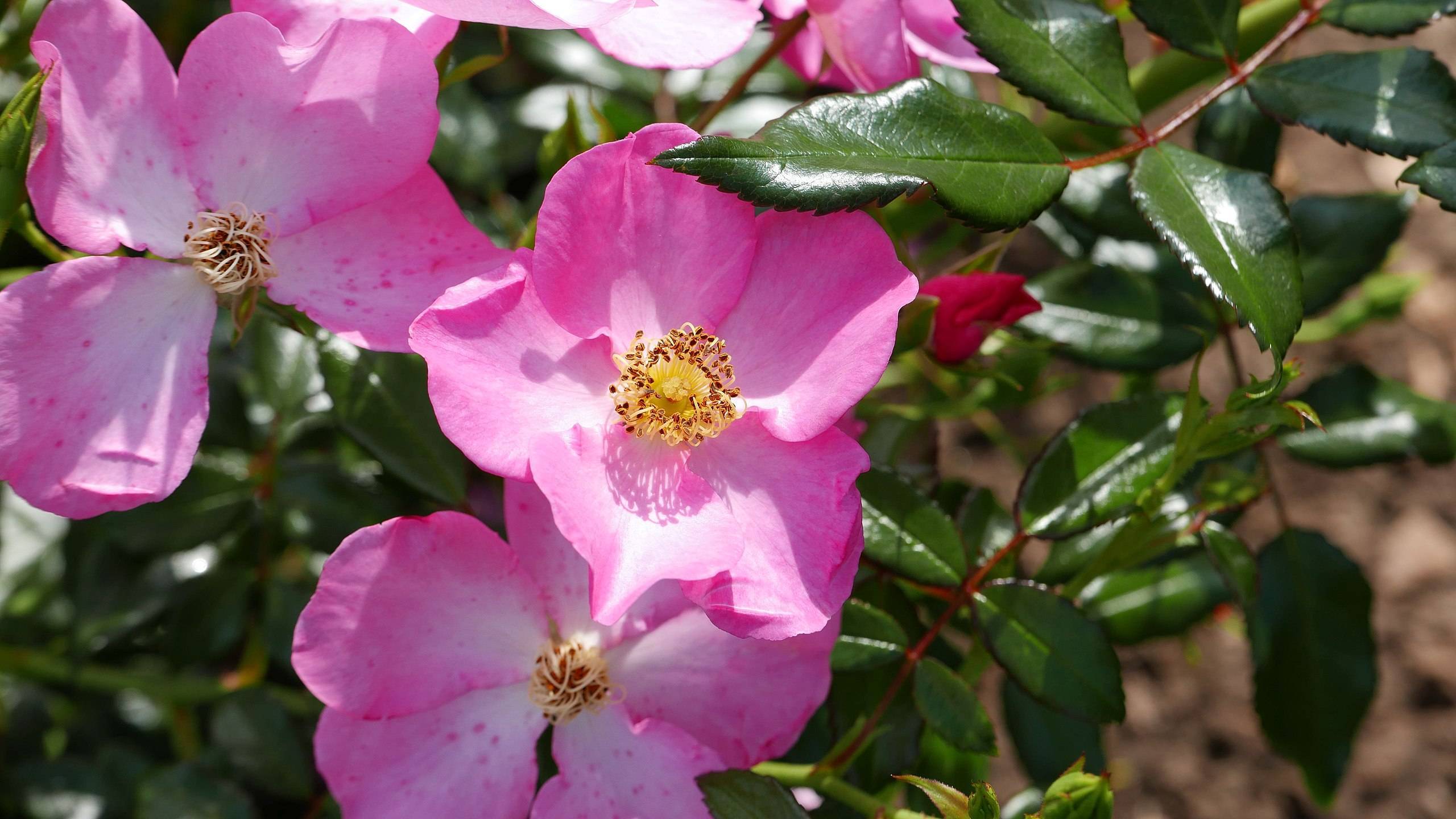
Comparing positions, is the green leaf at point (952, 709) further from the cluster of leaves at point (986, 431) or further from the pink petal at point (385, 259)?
the pink petal at point (385, 259)

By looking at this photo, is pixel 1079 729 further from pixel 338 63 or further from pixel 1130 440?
pixel 338 63

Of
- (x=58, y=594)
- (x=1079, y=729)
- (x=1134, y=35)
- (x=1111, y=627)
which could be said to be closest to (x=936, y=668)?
(x=1079, y=729)

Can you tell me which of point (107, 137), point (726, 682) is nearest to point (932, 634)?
point (726, 682)

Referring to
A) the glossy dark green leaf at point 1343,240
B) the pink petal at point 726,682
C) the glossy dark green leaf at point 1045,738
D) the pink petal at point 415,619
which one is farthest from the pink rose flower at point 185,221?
the glossy dark green leaf at point 1343,240

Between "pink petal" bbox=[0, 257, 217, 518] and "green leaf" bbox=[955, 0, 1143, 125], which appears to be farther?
"green leaf" bbox=[955, 0, 1143, 125]

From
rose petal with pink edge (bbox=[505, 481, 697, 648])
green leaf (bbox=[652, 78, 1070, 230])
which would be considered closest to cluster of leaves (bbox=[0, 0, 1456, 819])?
green leaf (bbox=[652, 78, 1070, 230])

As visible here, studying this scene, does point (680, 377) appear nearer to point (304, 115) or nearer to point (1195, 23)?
point (304, 115)

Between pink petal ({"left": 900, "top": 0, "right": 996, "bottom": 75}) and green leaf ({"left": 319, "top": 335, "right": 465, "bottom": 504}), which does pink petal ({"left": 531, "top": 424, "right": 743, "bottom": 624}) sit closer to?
green leaf ({"left": 319, "top": 335, "right": 465, "bottom": 504})
